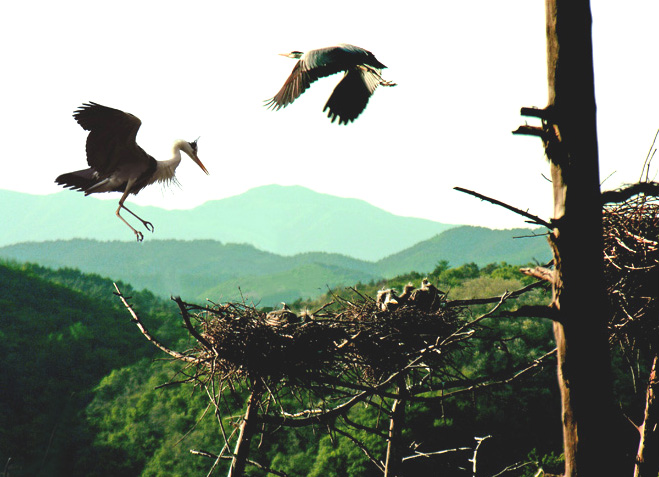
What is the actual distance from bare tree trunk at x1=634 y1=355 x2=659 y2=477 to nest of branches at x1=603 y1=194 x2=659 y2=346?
1.19 ft

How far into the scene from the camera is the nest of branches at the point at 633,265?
175 inches

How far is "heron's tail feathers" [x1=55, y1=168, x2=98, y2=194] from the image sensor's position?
13.6 feet

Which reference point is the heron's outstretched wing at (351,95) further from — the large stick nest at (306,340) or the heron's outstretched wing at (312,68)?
the large stick nest at (306,340)

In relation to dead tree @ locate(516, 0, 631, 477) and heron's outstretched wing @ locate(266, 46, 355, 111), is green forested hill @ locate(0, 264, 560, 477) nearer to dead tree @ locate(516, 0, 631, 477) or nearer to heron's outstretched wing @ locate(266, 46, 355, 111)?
heron's outstretched wing @ locate(266, 46, 355, 111)

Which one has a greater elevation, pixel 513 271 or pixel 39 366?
pixel 513 271

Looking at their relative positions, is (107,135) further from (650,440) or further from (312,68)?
(650,440)

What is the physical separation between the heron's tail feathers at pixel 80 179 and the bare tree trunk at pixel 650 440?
14.8 feet

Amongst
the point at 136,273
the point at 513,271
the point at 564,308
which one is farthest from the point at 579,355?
the point at 136,273

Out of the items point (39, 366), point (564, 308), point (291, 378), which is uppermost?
point (564, 308)

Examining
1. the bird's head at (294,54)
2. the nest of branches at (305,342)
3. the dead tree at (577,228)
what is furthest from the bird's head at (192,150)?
the dead tree at (577,228)

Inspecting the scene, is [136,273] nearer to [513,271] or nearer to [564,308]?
[513,271]

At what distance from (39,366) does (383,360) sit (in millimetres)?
21909

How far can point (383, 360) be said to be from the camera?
4992 millimetres

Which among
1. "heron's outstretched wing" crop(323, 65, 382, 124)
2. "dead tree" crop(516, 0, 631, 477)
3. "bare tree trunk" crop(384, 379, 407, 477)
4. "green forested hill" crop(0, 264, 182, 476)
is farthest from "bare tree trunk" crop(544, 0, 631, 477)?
"green forested hill" crop(0, 264, 182, 476)
